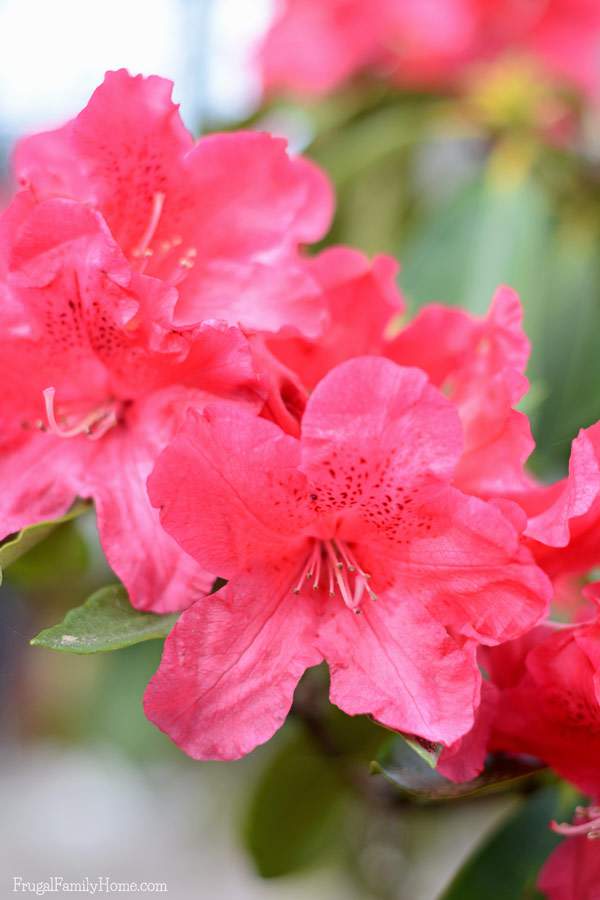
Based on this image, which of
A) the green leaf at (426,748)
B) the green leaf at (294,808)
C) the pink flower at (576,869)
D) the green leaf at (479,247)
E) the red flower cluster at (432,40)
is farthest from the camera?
the red flower cluster at (432,40)

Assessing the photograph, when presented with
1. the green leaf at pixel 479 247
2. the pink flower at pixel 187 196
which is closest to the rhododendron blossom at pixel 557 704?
the pink flower at pixel 187 196

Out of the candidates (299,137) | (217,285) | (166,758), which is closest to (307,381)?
(217,285)

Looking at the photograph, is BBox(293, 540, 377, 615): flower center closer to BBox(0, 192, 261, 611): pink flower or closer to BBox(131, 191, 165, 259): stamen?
BBox(0, 192, 261, 611): pink flower

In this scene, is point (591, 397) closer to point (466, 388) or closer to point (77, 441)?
point (466, 388)

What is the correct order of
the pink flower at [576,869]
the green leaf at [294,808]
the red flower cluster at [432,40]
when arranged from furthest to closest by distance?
the red flower cluster at [432,40]
the green leaf at [294,808]
the pink flower at [576,869]

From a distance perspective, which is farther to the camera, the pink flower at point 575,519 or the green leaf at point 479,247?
the green leaf at point 479,247

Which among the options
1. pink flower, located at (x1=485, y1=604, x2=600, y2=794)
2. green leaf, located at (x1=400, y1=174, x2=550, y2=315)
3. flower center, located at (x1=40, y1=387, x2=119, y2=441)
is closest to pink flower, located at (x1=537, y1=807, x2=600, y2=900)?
pink flower, located at (x1=485, y1=604, x2=600, y2=794)

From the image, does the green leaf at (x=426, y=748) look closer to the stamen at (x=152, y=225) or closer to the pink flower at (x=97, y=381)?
the pink flower at (x=97, y=381)
